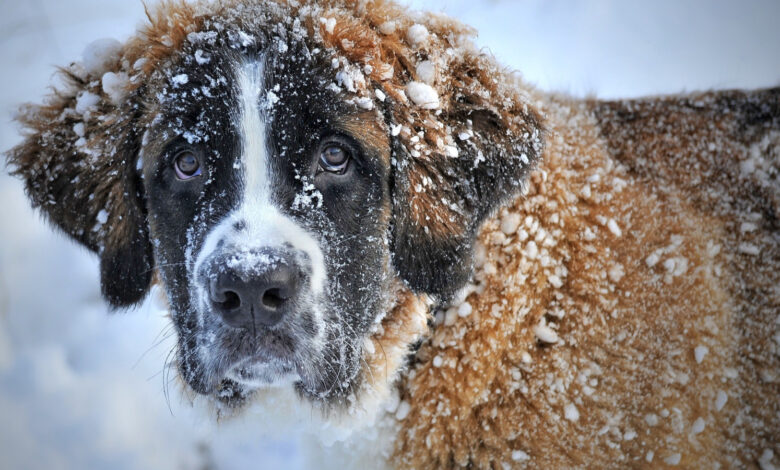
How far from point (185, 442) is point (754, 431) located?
278 cm

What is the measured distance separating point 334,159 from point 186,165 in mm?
506

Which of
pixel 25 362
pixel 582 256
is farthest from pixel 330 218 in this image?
pixel 25 362

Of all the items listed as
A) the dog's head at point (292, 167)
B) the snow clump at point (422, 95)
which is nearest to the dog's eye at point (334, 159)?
the dog's head at point (292, 167)

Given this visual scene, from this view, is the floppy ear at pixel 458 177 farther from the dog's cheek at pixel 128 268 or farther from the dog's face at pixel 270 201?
the dog's cheek at pixel 128 268

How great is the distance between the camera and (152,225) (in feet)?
6.90

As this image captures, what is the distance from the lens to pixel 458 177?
2016 millimetres

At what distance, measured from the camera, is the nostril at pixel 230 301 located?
5.47 ft

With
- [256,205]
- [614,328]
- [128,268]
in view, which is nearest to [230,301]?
[256,205]

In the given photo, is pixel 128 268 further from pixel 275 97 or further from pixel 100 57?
pixel 275 97

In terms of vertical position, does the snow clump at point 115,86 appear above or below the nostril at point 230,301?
above

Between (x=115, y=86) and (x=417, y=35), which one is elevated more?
(x=417, y=35)

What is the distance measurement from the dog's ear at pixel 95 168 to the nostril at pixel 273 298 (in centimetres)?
81

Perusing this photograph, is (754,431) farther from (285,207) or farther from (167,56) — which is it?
(167,56)

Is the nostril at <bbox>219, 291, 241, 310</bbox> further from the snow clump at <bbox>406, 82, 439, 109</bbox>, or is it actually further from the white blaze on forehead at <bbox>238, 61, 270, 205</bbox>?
the snow clump at <bbox>406, 82, 439, 109</bbox>
